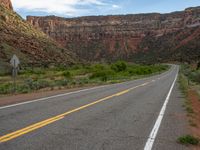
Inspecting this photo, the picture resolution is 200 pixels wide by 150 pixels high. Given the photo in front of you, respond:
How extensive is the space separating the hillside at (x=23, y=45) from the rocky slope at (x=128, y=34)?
77492 millimetres

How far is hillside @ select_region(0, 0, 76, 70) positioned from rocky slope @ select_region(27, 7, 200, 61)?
77.5 meters

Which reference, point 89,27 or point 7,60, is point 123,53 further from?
point 7,60

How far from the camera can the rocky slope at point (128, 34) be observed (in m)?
148

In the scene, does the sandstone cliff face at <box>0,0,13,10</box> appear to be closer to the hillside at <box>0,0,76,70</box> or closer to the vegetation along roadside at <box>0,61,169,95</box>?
the hillside at <box>0,0,76,70</box>

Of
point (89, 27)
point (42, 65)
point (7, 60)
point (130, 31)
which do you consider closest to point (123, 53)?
point (130, 31)

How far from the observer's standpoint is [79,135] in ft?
25.0

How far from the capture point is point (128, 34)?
552 ft

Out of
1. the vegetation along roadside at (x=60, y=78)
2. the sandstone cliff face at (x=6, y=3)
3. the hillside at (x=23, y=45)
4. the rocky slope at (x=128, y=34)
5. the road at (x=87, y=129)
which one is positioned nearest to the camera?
the road at (x=87, y=129)

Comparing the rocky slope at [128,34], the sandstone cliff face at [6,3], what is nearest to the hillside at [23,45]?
the sandstone cliff face at [6,3]

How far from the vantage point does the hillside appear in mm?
55334

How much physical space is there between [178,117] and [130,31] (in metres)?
162

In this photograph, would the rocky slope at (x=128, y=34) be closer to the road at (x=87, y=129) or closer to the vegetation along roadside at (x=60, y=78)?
the vegetation along roadside at (x=60, y=78)

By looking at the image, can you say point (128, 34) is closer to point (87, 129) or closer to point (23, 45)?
point (23, 45)

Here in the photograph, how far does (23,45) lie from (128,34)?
374ft
